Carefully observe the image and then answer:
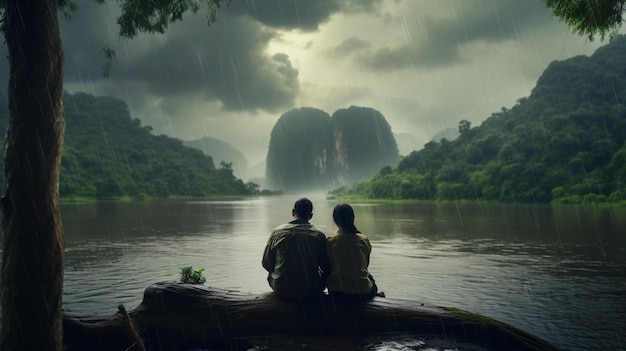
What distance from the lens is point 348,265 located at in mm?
5066

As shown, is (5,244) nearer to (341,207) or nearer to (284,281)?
(284,281)

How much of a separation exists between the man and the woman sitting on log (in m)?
0.12

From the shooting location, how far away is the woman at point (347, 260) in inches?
199

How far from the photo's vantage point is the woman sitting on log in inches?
199

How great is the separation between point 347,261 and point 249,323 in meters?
1.43

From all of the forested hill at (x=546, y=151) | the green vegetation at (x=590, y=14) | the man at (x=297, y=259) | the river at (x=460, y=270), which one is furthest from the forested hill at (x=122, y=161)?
the green vegetation at (x=590, y=14)

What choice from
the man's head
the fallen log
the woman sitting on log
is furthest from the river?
the man's head

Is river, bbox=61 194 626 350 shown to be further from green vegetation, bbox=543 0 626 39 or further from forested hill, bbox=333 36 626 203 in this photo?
forested hill, bbox=333 36 626 203

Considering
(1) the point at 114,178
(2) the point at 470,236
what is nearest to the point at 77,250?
(2) the point at 470,236

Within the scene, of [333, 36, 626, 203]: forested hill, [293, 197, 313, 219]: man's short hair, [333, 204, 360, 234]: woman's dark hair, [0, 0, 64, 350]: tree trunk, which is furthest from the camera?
[333, 36, 626, 203]: forested hill

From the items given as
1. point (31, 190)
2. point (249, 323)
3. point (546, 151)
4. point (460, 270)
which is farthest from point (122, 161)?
point (31, 190)

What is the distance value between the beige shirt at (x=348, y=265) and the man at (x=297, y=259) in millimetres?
122

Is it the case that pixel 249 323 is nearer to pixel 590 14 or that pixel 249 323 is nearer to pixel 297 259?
pixel 297 259

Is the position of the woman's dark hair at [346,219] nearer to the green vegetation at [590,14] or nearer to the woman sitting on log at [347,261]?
the woman sitting on log at [347,261]
